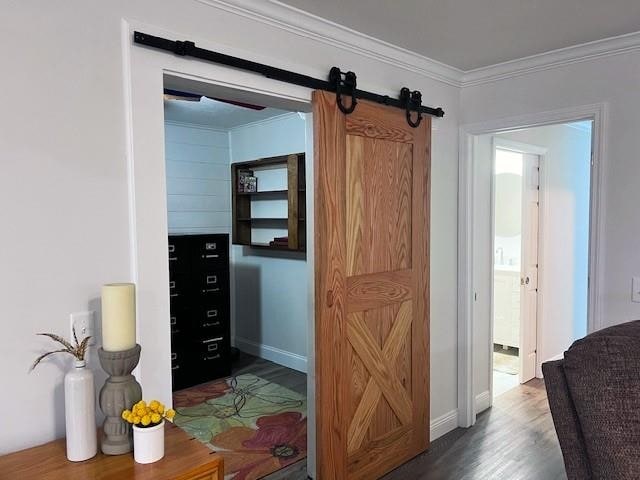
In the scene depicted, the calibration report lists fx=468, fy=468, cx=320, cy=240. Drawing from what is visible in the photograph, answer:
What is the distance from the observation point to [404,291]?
2836 mm

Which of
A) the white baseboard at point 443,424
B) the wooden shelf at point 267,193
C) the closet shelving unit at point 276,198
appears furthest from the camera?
the wooden shelf at point 267,193

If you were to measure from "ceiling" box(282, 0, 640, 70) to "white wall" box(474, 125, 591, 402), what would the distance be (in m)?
0.98

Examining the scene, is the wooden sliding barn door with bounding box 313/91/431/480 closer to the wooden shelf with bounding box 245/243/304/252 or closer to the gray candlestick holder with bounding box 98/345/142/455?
the gray candlestick holder with bounding box 98/345/142/455

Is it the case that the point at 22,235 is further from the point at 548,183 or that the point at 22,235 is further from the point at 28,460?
the point at 548,183

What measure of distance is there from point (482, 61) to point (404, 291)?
153cm

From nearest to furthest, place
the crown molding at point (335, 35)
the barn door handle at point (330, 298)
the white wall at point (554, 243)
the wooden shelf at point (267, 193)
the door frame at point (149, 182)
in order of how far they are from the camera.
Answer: the door frame at point (149, 182), the crown molding at point (335, 35), the barn door handle at point (330, 298), the white wall at point (554, 243), the wooden shelf at point (267, 193)

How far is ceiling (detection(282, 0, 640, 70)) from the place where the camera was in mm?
2135

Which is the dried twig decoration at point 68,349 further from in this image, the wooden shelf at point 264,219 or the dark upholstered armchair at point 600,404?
the wooden shelf at point 264,219

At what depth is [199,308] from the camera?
4.18 meters

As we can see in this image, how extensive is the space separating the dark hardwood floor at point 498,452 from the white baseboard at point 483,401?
4 centimetres

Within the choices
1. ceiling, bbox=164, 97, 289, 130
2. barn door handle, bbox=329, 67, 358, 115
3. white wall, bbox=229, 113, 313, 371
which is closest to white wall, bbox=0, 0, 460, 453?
barn door handle, bbox=329, 67, 358, 115

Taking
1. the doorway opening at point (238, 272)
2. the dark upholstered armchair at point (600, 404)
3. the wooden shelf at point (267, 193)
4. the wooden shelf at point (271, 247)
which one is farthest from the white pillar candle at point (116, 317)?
the wooden shelf at point (267, 193)

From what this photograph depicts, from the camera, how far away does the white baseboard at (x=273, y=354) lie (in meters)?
4.56

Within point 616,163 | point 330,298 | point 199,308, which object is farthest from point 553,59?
point 199,308
